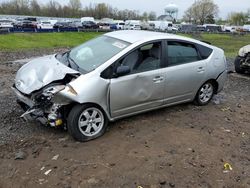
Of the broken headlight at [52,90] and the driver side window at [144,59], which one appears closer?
the broken headlight at [52,90]

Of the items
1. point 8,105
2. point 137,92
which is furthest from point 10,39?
point 137,92

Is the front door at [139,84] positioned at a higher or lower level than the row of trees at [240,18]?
higher

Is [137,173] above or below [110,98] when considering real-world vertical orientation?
below

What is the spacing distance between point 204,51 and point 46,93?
347cm

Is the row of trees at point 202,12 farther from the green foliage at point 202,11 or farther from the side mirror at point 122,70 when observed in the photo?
the side mirror at point 122,70

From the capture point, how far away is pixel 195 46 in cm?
659

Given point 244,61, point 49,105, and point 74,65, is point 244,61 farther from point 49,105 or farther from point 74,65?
point 49,105

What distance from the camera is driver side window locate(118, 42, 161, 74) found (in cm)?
551

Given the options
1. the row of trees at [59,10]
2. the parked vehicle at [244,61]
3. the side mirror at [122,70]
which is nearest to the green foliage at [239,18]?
the row of trees at [59,10]

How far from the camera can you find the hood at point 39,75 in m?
5.10

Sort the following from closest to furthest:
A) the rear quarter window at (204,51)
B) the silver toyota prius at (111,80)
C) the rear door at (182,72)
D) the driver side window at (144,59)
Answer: the silver toyota prius at (111,80)
the driver side window at (144,59)
the rear door at (182,72)
the rear quarter window at (204,51)

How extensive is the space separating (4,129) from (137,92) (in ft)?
7.54

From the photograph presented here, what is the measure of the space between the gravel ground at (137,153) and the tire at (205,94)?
1.39ft

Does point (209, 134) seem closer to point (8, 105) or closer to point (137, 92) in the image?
point (137, 92)
